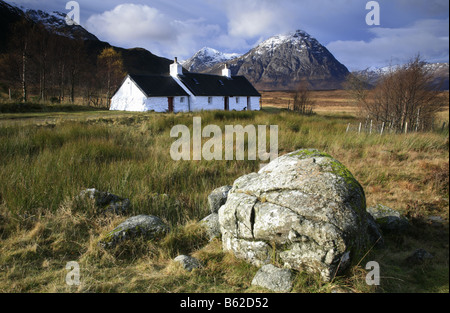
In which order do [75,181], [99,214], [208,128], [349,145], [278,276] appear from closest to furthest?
[278,276] < [99,214] < [75,181] < [349,145] < [208,128]

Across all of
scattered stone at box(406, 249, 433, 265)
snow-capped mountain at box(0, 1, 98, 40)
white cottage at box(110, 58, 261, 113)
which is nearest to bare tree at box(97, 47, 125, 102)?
snow-capped mountain at box(0, 1, 98, 40)

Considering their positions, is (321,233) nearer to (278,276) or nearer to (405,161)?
(278,276)

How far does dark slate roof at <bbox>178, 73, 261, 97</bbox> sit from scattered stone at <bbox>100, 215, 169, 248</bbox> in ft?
92.9

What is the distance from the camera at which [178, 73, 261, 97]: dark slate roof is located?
107ft

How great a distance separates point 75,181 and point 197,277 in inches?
162

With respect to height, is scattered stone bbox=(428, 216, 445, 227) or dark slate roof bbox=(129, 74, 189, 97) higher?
dark slate roof bbox=(129, 74, 189, 97)

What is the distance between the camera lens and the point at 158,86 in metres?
29.9

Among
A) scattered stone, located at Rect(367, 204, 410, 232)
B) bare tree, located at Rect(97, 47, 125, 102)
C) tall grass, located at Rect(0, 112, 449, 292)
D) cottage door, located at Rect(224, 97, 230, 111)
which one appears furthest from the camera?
bare tree, located at Rect(97, 47, 125, 102)

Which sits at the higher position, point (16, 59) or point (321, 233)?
point (16, 59)

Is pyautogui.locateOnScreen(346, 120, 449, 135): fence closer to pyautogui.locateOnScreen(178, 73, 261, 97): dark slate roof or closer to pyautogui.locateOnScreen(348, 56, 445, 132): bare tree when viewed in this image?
pyautogui.locateOnScreen(348, 56, 445, 132): bare tree

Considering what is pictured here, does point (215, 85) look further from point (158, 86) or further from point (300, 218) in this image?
point (300, 218)

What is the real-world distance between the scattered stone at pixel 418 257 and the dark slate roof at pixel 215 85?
29.5 meters

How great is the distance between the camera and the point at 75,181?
5949 millimetres
